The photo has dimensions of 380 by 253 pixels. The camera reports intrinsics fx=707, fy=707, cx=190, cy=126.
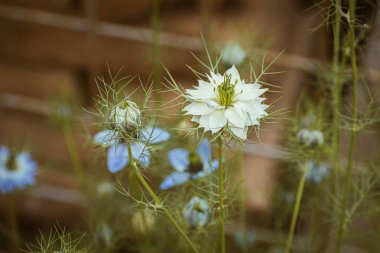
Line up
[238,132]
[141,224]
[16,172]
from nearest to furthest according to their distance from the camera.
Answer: [238,132] < [141,224] < [16,172]

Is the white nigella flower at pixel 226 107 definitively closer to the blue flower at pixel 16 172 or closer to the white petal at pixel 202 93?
the white petal at pixel 202 93

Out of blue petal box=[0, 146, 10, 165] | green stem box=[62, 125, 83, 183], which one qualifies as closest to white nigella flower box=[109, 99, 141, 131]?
green stem box=[62, 125, 83, 183]

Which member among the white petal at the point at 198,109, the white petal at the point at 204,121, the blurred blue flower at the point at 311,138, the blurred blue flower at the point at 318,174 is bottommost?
the blurred blue flower at the point at 318,174

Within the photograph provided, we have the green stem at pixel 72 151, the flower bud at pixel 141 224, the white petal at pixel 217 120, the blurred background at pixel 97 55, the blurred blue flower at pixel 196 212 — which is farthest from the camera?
the blurred background at pixel 97 55

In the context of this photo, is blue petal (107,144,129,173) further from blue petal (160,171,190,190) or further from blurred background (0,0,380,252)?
blurred background (0,0,380,252)

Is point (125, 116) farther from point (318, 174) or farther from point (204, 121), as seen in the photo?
point (318, 174)

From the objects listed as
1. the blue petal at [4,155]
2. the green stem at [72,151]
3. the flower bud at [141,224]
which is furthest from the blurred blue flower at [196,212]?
the blue petal at [4,155]

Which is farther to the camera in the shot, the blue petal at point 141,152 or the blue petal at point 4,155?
the blue petal at point 4,155

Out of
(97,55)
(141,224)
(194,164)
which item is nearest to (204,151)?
(194,164)
